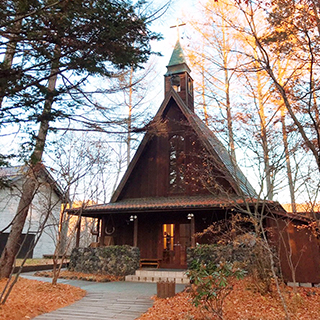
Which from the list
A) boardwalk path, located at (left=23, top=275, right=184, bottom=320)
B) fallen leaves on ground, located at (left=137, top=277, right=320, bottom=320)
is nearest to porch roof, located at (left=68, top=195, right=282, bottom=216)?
boardwalk path, located at (left=23, top=275, right=184, bottom=320)

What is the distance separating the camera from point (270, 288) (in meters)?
7.20

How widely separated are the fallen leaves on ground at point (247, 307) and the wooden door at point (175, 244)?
4850mm

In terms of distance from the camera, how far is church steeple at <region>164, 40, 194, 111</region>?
1641 centimetres

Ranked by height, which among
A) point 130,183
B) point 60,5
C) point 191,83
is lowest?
point 130,183

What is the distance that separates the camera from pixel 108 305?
6.64m

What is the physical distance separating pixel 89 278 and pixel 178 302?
510 cm

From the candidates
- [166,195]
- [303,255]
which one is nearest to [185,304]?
[303,255]

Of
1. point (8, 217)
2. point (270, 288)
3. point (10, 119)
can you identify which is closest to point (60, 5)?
point (10, 119)

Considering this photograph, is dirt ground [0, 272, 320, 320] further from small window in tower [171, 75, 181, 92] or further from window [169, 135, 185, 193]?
small window in tower [171, 75, 181, 92]

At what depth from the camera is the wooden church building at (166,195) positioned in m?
12.4

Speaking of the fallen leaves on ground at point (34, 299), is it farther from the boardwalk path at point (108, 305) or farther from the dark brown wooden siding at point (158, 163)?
the dark brown wooden siding at point (158, 163)

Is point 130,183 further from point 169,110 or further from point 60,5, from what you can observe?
point 60,5

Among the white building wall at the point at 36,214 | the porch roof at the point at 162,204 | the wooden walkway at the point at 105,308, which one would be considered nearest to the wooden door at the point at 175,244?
the porch roof at the point at 162,204

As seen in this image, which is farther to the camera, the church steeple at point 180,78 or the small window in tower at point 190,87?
the small window in tower at point 190,87
